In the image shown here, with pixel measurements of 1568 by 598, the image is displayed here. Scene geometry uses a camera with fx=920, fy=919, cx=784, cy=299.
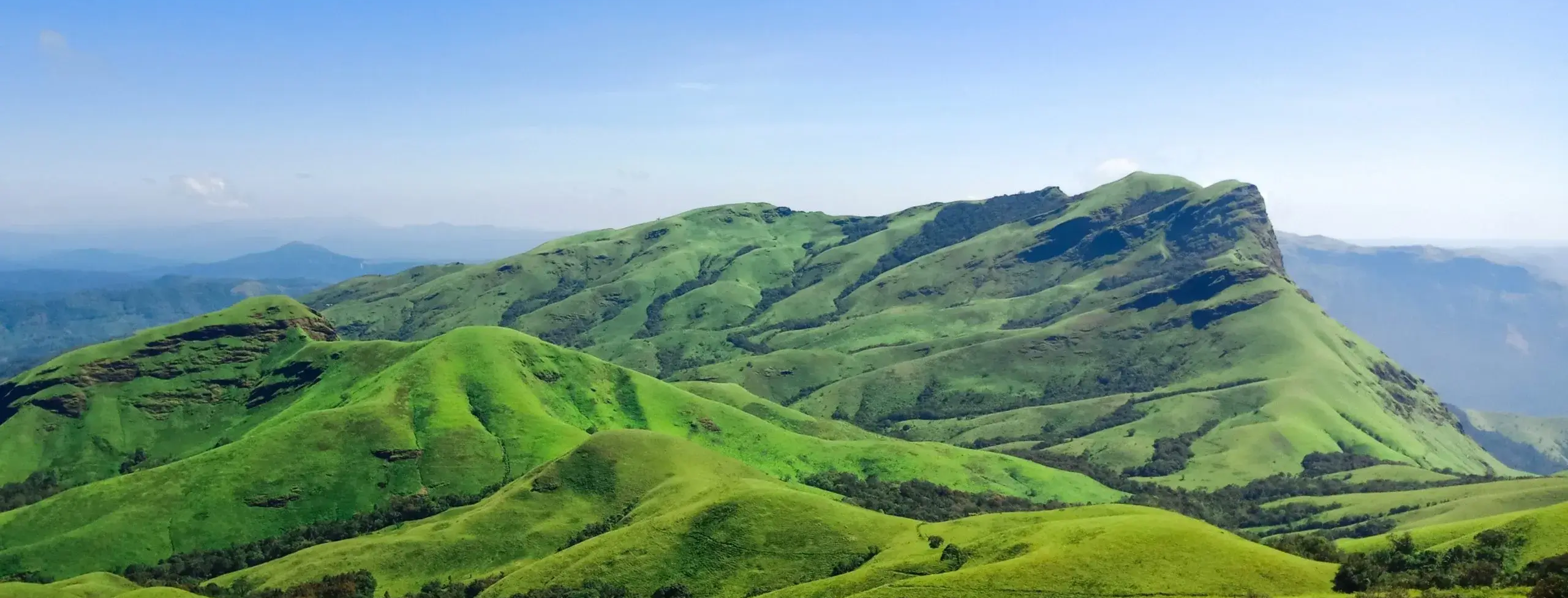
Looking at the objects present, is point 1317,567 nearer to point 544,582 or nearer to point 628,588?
point 628,588

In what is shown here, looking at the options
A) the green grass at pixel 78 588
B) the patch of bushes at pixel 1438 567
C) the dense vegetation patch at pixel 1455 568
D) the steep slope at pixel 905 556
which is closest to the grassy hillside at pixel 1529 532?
the dense vegetation patch at pixel 1455 568

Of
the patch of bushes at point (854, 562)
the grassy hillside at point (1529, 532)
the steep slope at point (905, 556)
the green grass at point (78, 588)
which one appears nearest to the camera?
the steep slope at point (905, 556)

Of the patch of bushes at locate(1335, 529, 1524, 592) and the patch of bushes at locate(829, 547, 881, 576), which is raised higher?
the patch of bushes at locate(1335, 529, 1524, 592)

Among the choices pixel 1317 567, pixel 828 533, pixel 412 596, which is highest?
pixel 1317 567

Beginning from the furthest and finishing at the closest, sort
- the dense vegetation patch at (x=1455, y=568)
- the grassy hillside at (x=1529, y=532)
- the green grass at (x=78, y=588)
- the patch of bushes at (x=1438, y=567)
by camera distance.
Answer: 1. the green grass at (x=78, y=588)
2. the grassy hillside at (x=1529, y=532)
3. the patch of bushes at (x=1438, y=567)
4. the dense vegetation patch at (x=1455, y=568)

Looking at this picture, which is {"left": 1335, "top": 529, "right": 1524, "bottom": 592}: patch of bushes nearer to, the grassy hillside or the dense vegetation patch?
the dense vegetation patch

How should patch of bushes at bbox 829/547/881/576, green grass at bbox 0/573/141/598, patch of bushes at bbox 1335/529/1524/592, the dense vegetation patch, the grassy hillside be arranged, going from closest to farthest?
the dense vegetation patch < patch of bushes at bbox 1335/529/1524/592 < the grassy hillside < green grass at bbox 0/573/141/598 < patch of bushes at bbox 829/547/881/576

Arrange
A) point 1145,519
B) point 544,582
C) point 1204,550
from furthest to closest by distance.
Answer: point 544,582 → point 1145,519 → point 1204,550

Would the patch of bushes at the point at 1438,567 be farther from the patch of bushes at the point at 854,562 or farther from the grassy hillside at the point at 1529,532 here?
the patch of bushes at the point at 854,562

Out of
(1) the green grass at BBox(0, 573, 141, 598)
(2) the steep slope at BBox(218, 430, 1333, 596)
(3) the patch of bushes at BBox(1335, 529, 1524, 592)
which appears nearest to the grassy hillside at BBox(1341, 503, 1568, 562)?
(3) the patch of bushes at BBox(1335, 529, 1524, 592)

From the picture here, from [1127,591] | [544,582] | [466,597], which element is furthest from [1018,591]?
[466,597]

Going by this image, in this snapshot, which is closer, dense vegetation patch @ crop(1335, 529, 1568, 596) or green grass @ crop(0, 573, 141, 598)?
dense vegetation patch @ crop(1335, 529, 1568, 596)
